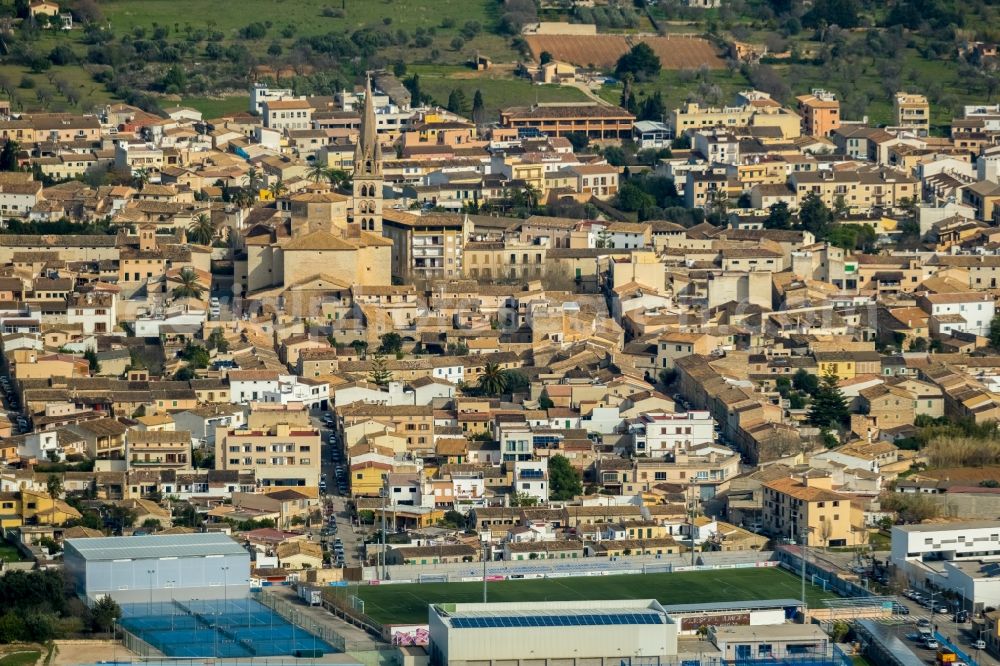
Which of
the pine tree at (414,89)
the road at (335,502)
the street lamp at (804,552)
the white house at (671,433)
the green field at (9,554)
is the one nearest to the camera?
the street lamp at (804,552)

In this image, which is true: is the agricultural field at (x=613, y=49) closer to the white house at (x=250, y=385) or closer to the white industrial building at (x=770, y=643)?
the white house at (x=250, y=385)

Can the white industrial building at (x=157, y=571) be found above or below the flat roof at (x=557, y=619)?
below

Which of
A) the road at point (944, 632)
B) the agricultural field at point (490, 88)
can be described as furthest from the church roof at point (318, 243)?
the road at point (944, 632)

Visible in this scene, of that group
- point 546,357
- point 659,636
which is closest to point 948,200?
point 546,357

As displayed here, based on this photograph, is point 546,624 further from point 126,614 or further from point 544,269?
point 544,269

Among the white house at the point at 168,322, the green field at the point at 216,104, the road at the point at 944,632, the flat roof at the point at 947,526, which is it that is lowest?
the road at the point at 944,632

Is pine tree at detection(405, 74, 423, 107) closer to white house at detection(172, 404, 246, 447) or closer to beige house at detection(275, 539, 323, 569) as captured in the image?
white house at detection(172, 404, 246, 447)
